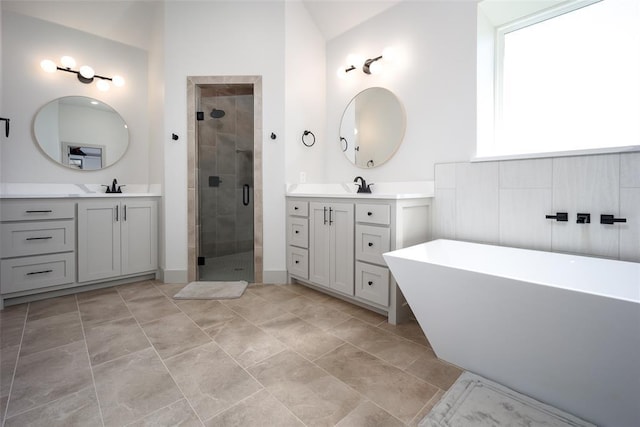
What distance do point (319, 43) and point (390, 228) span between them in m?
2.40

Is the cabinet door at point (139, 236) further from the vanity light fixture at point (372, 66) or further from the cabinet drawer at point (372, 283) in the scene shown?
the vanity light fixture at point (372, 66)

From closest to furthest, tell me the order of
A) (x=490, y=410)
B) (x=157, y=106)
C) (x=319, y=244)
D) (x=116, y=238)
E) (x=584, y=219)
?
(x=490, y=410) → (x=584, y=219) → (x=319, y=244) → (x=116, y=238) → (x=157, y=106)

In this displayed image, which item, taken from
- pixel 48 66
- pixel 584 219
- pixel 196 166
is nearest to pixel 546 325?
pixel 584 219

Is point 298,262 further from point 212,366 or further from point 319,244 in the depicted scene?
point 212,366

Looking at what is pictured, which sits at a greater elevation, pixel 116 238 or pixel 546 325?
pixel 116 238

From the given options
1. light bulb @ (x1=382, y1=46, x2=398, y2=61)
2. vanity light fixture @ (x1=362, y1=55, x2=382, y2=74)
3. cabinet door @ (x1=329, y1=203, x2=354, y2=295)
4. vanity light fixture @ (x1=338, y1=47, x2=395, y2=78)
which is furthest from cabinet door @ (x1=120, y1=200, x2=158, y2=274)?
light bulb @ (x1=382, y1=46, x2=398, y2=61)

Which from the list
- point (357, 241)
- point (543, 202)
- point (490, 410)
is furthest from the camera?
point (357, 241)

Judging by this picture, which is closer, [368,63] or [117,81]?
[368,63]

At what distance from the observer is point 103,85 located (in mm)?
3133

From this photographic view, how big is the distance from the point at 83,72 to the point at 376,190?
10.7ft

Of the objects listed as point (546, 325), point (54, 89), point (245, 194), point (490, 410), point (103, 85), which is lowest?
point (490, 410)

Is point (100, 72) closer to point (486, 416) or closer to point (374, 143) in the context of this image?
point (374, 143)

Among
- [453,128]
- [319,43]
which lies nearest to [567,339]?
[453,128]

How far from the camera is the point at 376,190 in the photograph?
9.25 feet
